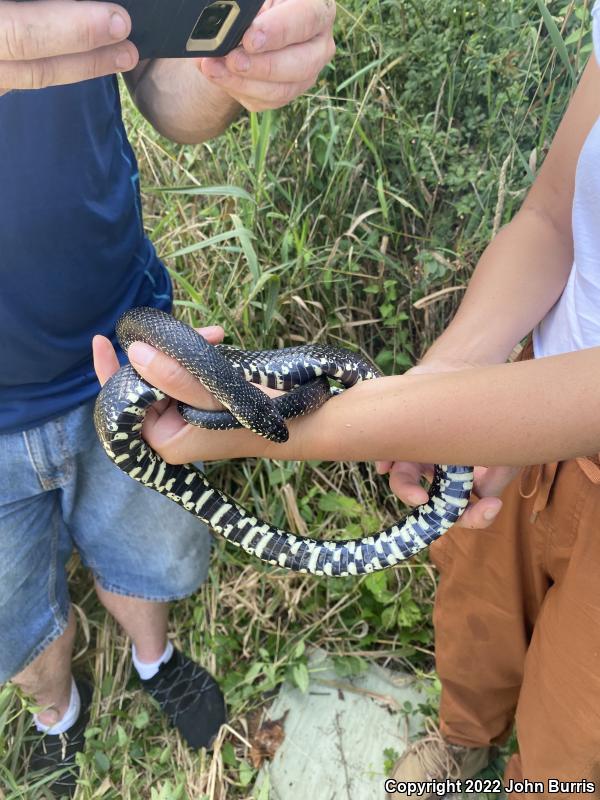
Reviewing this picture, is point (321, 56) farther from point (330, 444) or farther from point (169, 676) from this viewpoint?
point (169, 676)

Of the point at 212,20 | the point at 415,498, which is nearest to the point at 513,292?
the point at 415,498

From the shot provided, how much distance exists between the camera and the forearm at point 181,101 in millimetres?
2068

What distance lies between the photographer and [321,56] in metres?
1.57

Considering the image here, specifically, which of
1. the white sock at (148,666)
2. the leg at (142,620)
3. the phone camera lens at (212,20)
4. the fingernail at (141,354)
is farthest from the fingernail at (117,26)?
the white sock at (148,666)

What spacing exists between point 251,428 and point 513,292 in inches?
39.0

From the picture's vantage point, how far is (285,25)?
142 centimetres

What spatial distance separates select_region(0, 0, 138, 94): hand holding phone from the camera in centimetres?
95

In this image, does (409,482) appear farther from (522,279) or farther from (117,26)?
(117,26)

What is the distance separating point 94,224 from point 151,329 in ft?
1.50

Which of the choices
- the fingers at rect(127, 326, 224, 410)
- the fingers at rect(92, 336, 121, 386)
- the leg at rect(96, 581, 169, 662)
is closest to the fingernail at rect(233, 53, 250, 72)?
the fingers at rect(127, 326, 224, 410)

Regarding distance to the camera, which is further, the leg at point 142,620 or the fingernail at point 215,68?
the leg at point 142,620

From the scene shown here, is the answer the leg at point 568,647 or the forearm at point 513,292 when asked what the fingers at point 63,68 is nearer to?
the forearm at point 513,292

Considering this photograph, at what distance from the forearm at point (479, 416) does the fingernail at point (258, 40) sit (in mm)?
929

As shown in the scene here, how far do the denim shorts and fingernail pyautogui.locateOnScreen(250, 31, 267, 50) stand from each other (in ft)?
4.81
